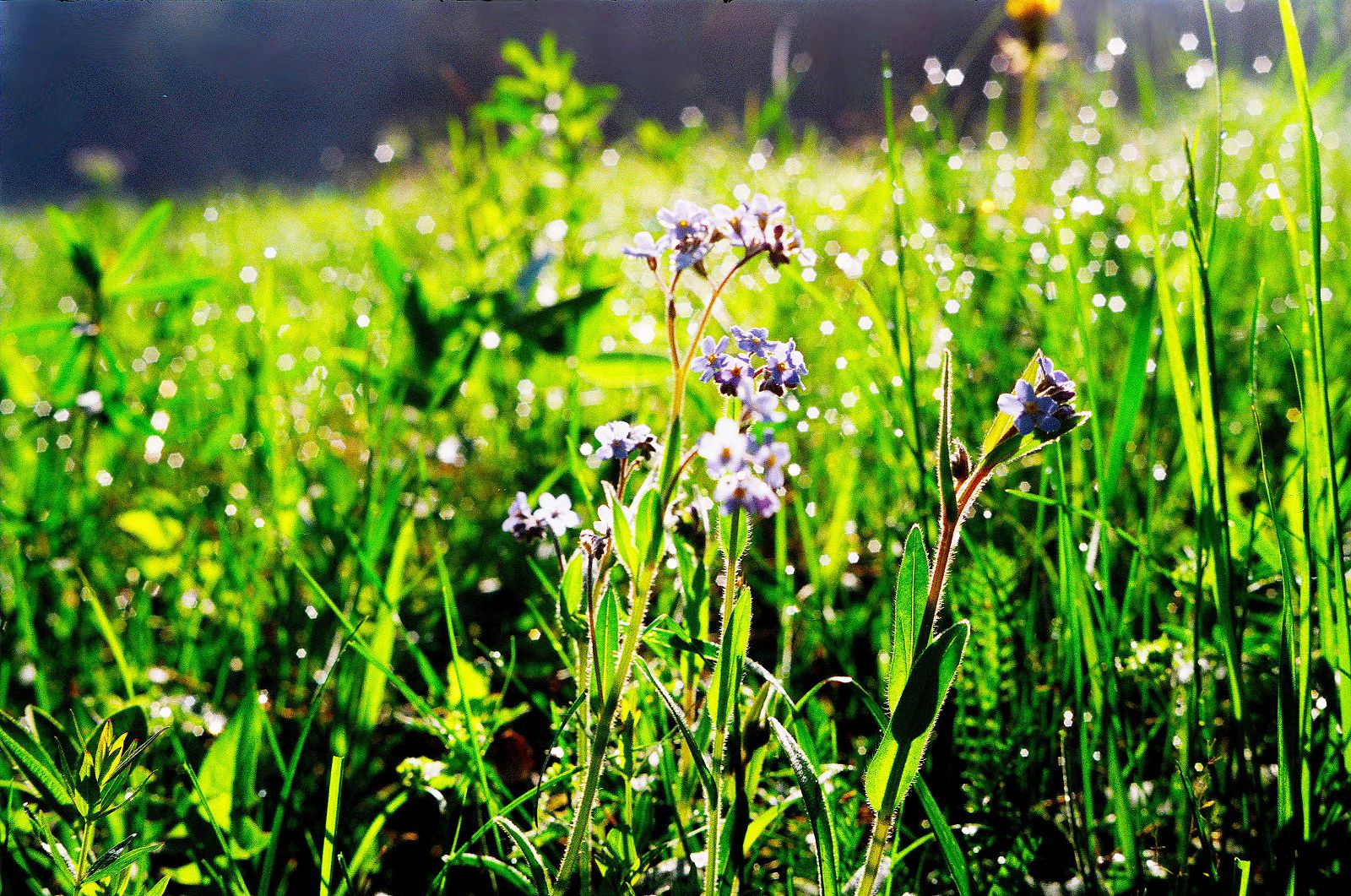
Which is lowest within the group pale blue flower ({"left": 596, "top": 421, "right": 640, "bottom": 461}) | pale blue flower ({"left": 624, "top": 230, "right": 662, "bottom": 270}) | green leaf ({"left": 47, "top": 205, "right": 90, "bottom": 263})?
pale blue flower ({"left": 596, "top": 421, "right": 640, "bottom": 461})

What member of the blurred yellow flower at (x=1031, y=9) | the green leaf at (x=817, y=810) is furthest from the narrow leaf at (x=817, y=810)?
the blurred yellow flower at (x=1031, y=9)

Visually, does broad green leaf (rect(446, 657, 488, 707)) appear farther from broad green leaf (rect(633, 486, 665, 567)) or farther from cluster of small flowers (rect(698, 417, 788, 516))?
cluster of small flowers (rect(698, 417, 788, 516))

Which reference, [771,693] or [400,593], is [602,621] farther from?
[400,593]

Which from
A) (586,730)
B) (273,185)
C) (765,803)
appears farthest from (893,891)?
(273,185)

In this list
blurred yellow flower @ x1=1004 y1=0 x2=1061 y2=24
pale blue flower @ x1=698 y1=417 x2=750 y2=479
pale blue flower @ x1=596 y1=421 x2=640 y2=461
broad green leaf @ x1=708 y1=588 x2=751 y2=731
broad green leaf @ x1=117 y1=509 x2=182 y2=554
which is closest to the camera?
pale blue flower @ x1=698 y1=417 x2=750 y2=479

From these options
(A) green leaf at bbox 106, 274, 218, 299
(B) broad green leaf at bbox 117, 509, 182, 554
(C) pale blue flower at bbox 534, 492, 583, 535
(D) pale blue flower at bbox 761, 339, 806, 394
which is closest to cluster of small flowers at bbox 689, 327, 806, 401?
(D) pale blue flower at bbox 761, 339, 806, 394

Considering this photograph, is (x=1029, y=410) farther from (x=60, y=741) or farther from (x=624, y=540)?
(x=60, y=741)

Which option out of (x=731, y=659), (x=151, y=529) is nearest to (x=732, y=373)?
(x=731, y=659)

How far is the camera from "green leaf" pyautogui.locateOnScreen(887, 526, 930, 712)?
71 centimetres

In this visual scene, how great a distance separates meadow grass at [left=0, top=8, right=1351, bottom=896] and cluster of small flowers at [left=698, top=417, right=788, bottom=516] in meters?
0.06

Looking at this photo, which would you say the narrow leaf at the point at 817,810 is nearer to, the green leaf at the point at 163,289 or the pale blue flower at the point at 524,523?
the pale blue flower at the point at 524,523

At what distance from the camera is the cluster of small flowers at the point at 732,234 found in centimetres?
80

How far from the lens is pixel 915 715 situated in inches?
27.5

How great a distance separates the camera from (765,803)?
3.33 ft
